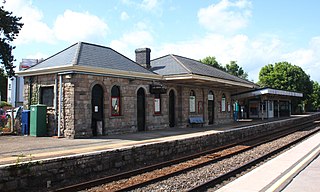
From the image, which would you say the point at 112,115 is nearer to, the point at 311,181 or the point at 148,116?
the point at 148,116

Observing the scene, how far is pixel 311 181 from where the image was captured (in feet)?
24.0

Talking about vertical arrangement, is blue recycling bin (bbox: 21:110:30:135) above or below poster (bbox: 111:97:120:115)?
below

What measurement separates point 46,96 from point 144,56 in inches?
335

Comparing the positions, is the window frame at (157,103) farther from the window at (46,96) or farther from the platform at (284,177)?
the platform at (284,177)

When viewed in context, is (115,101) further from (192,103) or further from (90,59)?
(192,103)

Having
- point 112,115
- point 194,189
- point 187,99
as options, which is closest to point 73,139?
point 112,115

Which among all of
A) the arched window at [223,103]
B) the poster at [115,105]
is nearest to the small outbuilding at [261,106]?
the arched window at [223,103]

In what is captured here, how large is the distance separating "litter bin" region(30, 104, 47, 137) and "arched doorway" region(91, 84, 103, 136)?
7.86 feet

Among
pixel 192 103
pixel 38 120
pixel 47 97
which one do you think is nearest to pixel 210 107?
pixel 192 103

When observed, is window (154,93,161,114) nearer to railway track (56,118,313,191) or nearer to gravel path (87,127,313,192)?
railway track (56,118,313,191)

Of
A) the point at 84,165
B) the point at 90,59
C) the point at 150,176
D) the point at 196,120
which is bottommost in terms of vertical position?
the point at 150,176

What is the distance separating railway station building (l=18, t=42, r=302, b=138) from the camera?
48.2ft

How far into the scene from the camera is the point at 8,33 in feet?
80.5

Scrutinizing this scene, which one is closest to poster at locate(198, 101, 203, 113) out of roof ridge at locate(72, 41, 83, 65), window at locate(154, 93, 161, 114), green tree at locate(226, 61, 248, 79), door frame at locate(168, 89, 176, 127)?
door frame at locate(168, 89, 176, 127)
